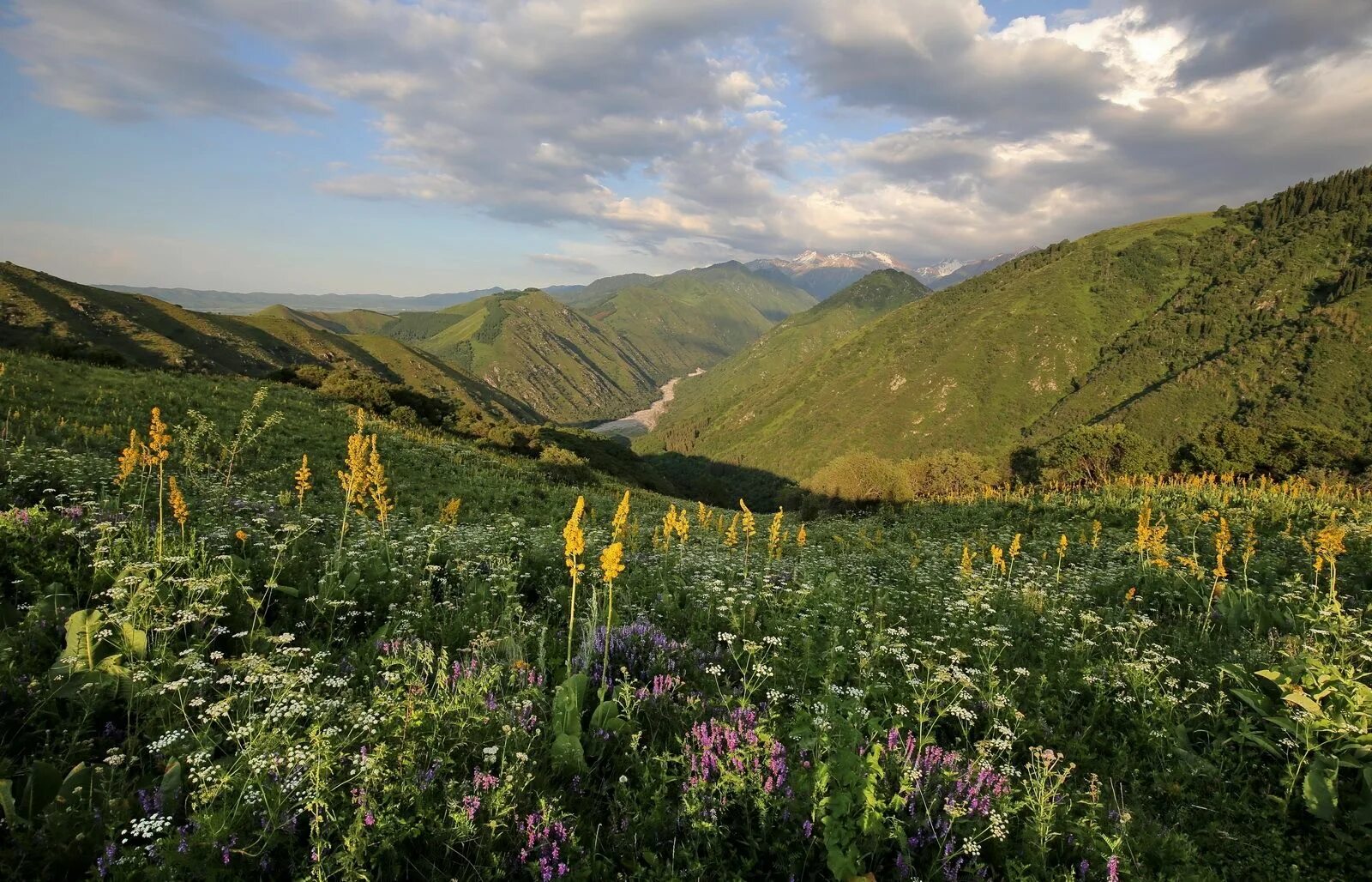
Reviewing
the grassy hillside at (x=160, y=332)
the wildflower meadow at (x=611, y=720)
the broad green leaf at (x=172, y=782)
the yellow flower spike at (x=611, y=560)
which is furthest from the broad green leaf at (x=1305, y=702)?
the grassy hillside at (x=160, y=332)

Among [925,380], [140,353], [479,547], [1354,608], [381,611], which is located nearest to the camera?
[381,611]

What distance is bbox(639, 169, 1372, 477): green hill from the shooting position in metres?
112

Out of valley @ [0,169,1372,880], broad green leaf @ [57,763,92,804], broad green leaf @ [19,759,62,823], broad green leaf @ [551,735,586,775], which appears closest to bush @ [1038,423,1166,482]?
valley @ [0,169,1372,880]

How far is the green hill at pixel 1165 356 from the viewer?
11238cm

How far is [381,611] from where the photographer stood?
18.4 ft

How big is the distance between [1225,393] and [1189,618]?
506ft

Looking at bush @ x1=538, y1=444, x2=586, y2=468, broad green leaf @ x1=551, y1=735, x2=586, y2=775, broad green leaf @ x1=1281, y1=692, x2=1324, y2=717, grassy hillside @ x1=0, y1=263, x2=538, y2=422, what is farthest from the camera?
grassy hillside @ x1=0, y1=263, x2=538, y2=422

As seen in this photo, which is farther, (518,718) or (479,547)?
(479,547)

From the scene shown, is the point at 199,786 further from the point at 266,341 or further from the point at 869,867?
the point at 266,341

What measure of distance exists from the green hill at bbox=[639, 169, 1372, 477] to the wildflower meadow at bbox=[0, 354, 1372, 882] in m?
116

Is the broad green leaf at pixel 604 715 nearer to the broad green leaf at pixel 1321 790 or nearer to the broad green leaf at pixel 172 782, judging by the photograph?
the broad green leaf at pixel 172 782

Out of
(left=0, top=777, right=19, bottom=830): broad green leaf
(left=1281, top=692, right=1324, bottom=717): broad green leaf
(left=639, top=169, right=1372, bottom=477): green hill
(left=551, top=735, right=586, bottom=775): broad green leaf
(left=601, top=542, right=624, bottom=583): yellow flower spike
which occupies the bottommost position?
(left=551, top=735, right=586, bottom=775): broad green leaf

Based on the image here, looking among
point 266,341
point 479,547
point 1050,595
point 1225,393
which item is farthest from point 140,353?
point 1225,393

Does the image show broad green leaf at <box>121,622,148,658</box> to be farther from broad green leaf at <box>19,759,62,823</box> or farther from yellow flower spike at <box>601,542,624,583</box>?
yellow flower spike at <box>601,542,624,583</box>
